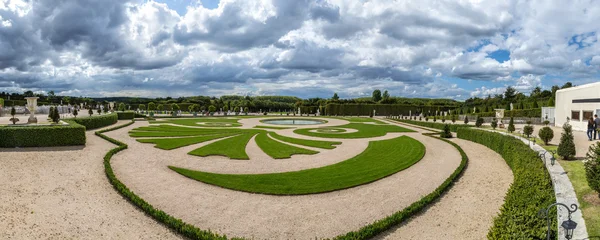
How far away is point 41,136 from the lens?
20.7 meters

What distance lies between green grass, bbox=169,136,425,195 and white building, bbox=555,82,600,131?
21.2 metres

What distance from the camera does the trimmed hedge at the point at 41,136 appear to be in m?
20.1

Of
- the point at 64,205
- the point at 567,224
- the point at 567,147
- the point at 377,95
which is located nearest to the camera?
the point at 567,224

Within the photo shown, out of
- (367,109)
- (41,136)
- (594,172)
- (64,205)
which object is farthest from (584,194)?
(367,109)

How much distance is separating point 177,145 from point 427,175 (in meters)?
16.7

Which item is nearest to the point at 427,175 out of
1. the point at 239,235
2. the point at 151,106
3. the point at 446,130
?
the point at 239,235

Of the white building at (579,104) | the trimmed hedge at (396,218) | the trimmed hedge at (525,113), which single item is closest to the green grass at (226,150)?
the trimmed hedge at (396,218)

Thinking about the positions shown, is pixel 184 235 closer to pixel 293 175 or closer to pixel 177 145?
pixel 293 175

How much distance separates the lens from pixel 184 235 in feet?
28.1

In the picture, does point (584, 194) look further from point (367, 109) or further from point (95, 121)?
point (367, 109)

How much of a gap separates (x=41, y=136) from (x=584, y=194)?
28.0m

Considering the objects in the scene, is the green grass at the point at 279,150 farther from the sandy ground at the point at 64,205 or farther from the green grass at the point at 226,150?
the sandy ground at the point at 64,205

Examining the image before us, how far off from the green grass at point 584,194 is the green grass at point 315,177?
6.45 metres

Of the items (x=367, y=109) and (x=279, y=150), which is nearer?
(x=279, y=150)
